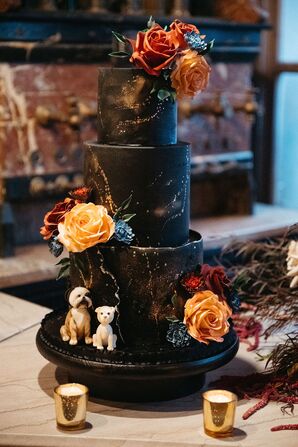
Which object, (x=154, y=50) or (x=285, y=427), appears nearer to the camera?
(x=285, y=427)

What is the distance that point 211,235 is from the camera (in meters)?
3.64

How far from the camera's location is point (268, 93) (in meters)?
4.63

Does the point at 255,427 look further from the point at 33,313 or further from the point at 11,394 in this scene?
the point at 33,313

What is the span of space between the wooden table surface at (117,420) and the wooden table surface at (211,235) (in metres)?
0.95

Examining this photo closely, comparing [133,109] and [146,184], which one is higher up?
[133,109]

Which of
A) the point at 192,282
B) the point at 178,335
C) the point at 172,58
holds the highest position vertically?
the point at 172,58

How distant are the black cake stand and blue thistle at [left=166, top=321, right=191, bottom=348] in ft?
0.05

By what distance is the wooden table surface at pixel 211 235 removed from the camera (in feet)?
10.1

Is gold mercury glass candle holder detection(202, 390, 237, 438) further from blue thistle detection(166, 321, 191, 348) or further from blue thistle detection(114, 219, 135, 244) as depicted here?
blue thistle detection(114, 219, 135, 244)

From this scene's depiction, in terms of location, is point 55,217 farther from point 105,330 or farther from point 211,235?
point 211,235

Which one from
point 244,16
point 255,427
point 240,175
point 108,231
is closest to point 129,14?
point 244,16

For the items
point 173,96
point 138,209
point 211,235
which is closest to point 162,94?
point 173,96

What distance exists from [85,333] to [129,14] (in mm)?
2277

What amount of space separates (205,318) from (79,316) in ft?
0.87
